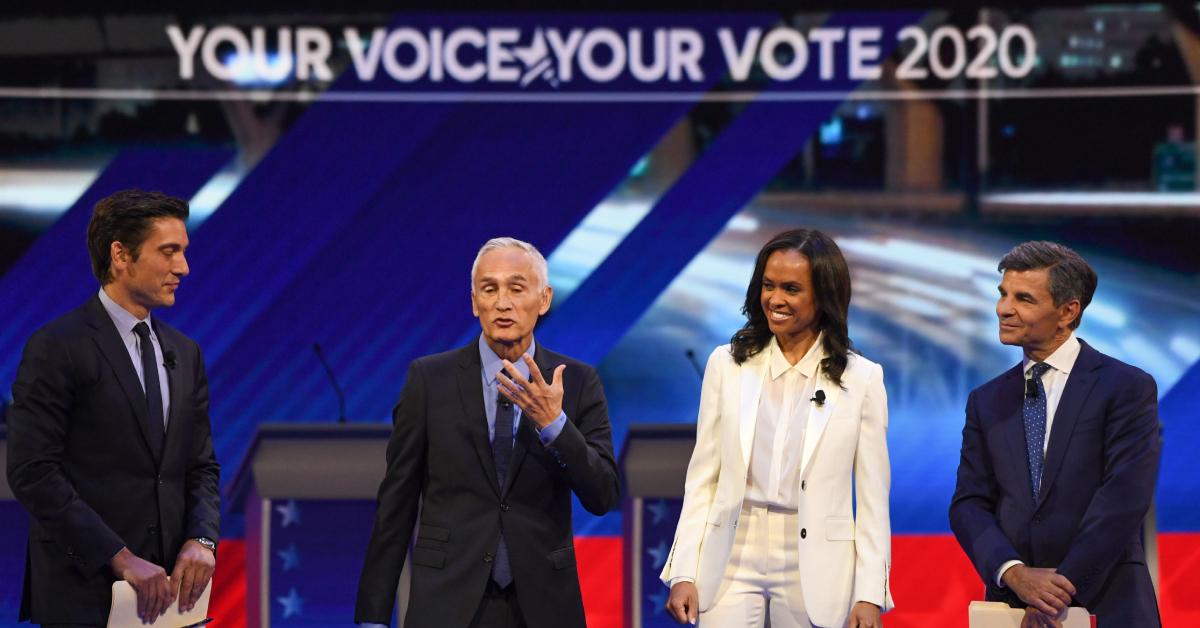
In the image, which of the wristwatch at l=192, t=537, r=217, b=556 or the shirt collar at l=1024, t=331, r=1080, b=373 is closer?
the wristwatch at l=192, t=537, r=217, b=556

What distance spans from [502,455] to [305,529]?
239cm

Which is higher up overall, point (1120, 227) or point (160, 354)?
point (1120, 227)

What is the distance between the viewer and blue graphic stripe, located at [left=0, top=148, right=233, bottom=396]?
20.2 feet

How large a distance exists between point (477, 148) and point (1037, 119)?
8.17ft

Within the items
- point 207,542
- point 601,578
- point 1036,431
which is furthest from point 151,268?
point 601,578

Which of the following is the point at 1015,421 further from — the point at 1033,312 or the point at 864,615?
the point at 864,615

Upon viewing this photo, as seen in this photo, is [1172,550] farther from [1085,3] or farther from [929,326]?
[1085,3]

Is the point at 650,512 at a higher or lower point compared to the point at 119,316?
lower

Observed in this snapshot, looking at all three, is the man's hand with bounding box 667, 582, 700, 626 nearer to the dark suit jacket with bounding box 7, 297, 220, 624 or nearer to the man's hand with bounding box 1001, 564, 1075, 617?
the man's hand with bounding box 1001, 564, 1075, 617

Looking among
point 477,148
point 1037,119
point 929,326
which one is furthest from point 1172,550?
point 477,148

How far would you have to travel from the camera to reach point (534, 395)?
2.92m

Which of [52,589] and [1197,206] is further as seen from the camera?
[1197,206]

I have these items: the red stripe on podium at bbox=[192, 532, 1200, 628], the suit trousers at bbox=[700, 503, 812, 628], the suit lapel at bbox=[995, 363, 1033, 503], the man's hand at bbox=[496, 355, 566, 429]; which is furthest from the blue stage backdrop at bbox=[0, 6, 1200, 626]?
the man's hand at bbox=[496, 355, 566, 429]

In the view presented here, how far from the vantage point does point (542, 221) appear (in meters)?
6.21
